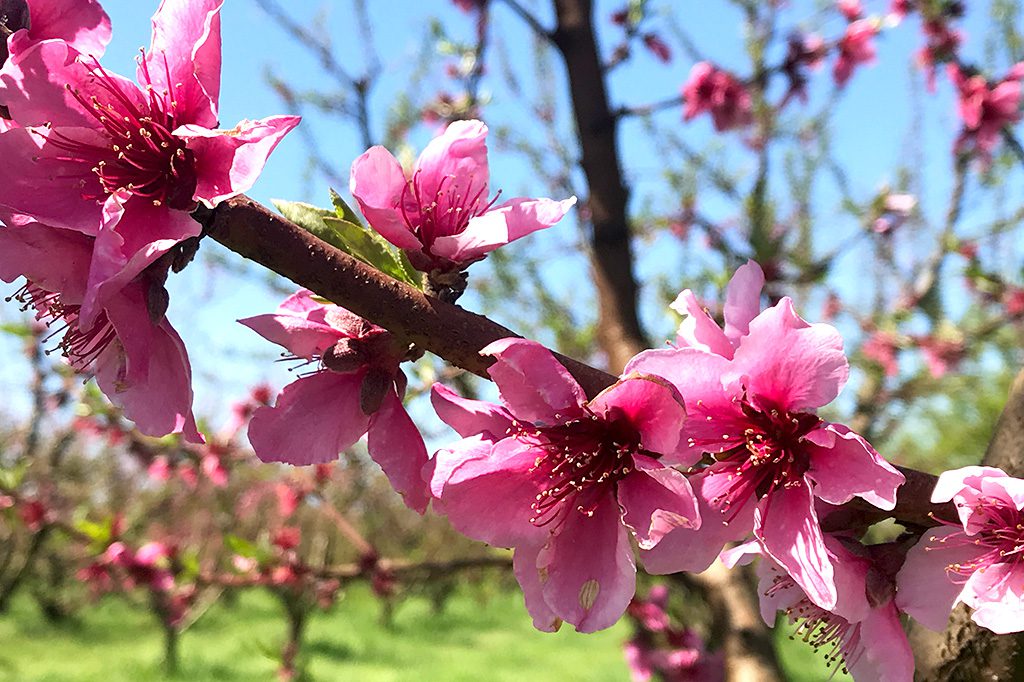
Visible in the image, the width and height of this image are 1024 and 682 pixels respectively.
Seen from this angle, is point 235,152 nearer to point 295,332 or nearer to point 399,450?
point 295,332

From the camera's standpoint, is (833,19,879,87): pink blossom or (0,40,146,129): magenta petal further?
(833,19,879,87): pink blossom

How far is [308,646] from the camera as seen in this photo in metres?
5.86

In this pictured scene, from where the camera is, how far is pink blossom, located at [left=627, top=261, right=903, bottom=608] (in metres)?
0.55

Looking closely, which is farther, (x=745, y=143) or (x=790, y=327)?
(x=745, y=143)

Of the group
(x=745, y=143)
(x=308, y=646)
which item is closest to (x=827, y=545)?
(x=745, y=143)

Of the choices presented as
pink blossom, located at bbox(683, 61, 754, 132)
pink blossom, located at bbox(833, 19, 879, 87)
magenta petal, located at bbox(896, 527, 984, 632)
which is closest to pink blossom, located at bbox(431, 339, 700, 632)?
magenta petal, located at bbox(896, 527, 984, 632)

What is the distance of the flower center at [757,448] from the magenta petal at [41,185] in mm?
511

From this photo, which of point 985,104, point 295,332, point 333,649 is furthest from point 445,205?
point 333,649

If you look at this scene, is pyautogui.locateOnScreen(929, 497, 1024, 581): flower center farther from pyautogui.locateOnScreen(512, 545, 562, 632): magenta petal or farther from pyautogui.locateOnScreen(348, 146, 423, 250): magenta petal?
pyautogui.locateOnScreen(348, 146, 423, 250): magenta petal

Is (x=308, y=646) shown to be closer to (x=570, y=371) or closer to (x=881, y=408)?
(x=881, y=408)

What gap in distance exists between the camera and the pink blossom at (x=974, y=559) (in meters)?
0.56

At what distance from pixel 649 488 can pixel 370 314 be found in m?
0.27

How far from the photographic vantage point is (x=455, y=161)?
0.69 meters

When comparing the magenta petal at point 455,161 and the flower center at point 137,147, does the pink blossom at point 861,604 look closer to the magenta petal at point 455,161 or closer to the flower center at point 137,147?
the magenta petal at point 455,161
